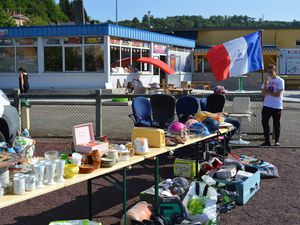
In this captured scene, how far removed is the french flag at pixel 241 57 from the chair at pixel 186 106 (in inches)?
72.6

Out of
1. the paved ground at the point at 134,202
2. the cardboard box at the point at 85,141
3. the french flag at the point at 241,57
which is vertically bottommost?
the paved ground at the point at 134,202

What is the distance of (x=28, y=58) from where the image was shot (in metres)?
25.0

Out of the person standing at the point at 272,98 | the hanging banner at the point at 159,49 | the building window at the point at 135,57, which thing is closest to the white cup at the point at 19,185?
the person standing at the point at 272,98

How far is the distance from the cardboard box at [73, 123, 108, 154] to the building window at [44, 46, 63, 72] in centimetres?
1996

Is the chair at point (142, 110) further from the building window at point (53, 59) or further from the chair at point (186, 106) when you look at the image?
the building window at point (53, 59)

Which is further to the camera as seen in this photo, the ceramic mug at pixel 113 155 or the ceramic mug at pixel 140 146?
the ceramic mug at pixel 140 146

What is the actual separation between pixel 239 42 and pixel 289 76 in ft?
89.0

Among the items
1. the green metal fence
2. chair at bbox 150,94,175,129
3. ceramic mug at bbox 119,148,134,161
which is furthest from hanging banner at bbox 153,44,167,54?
ceramic mug at bbox 119,148,134,161

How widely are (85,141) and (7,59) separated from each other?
22424mm

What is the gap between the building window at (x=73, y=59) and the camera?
79.3ft

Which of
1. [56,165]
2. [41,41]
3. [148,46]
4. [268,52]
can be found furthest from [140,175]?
[268,52]

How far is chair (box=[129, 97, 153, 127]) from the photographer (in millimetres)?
9227

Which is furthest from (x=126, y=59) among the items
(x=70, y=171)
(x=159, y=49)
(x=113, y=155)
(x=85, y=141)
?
(x=70, y=171)

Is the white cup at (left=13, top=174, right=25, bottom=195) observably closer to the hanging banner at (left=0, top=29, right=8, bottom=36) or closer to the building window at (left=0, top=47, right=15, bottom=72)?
the hanging banner at (left=0, top=29, right=8, bottom=36)
